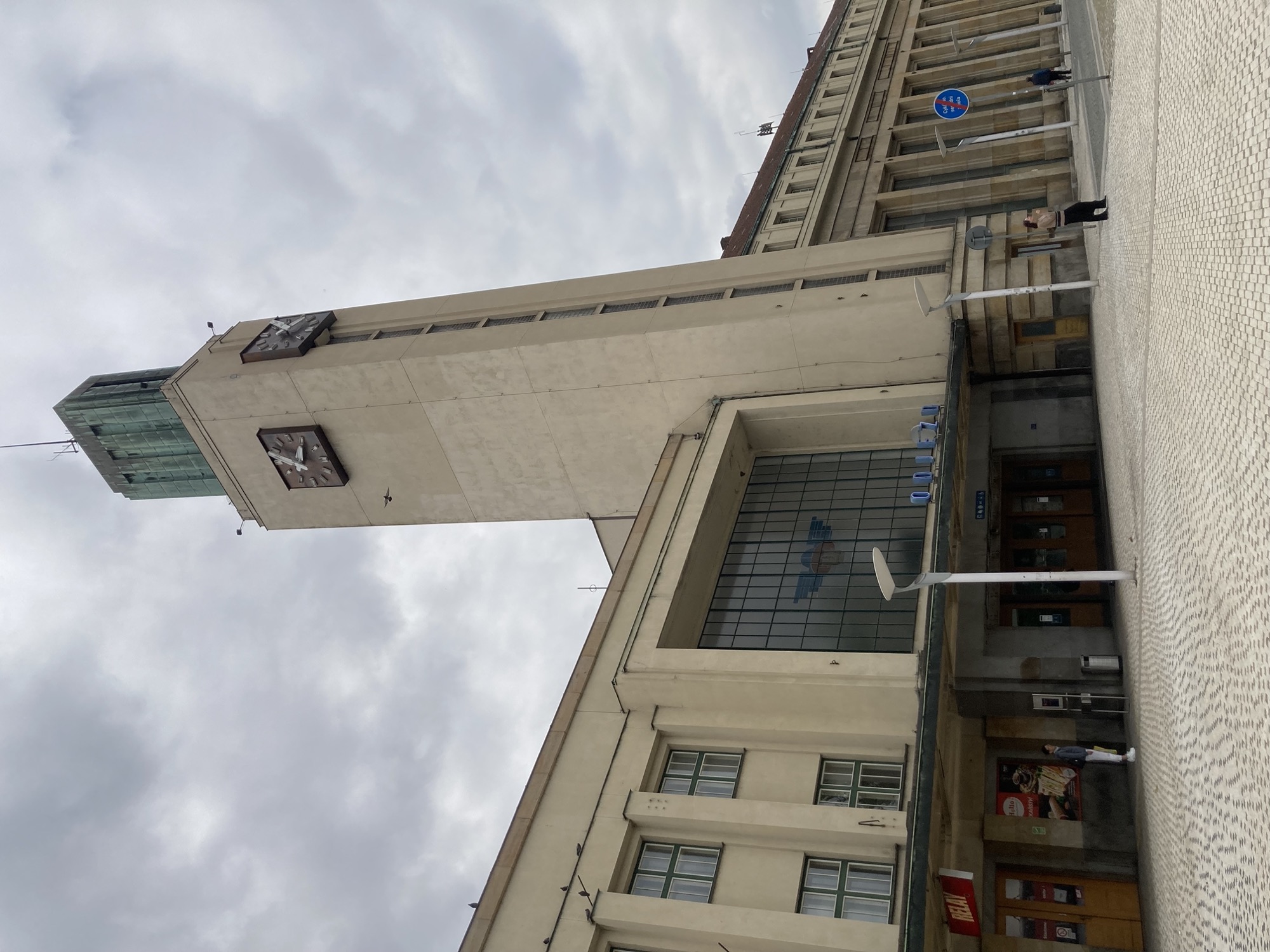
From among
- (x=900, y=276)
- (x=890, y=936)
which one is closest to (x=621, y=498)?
(x=900, y=276)

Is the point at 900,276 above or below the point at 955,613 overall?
above

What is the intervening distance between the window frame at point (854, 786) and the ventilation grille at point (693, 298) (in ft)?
60.6

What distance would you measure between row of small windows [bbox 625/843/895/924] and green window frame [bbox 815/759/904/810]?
58.2 inches

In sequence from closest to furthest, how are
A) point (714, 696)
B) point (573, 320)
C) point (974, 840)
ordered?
point (974, 840), point (714, 696), point (573, 320)

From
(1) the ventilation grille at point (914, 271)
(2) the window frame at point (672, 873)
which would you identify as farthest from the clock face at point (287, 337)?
(2) the window frame at point (672, 873)

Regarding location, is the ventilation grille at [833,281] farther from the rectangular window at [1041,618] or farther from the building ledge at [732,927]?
the building ledge at [732,927]

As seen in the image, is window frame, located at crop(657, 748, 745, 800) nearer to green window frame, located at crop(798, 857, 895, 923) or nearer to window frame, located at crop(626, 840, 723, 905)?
window frame, located at crop(626, 840, 723, 905)

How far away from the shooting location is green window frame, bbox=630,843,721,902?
21.0 metres

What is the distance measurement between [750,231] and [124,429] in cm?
3482

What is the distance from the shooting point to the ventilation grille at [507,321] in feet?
123

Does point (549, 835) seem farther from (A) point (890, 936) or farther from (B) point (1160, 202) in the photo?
(B) point (1160, 202)

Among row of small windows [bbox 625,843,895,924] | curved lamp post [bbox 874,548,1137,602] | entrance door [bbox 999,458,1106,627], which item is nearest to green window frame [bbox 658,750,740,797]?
row of small windows [bbox 625,843,895,924]

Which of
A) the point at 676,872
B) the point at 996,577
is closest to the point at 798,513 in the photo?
the point at 996,577

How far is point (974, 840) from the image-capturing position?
22.3 m
